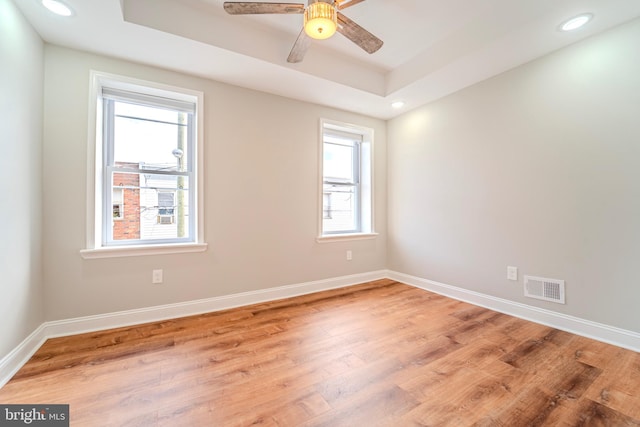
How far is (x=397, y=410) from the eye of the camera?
4.53 ft

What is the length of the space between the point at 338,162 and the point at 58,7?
2.94 meters

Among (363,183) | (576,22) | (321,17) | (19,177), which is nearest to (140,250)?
(19,177)

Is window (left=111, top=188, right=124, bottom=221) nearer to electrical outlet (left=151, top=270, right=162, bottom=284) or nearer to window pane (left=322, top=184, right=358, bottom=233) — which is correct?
electrical outlet (left=151, top=270, right=162, bottom=284)

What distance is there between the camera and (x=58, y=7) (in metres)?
1.76

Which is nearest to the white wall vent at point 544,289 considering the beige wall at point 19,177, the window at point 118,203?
the window at point 118,203

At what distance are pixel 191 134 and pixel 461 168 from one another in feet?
9.78

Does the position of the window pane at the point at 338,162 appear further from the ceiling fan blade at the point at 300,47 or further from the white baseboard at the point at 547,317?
the white baseboard at the point at 547,317

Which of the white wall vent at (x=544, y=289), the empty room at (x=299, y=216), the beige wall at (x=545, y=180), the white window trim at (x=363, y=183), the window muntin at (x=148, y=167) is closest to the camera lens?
the empty room at (x=299, y=216)

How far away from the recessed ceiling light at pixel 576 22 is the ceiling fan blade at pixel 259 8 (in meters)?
1.98

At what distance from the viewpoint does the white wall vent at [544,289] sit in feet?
7.65

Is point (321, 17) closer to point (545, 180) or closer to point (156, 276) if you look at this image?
point (545, 180)

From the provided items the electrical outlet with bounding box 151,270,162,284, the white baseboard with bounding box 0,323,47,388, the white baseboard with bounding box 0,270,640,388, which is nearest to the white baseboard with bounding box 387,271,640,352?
the white baseboard with bounding box 0,270,640,388

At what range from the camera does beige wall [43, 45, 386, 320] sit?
2.15 meters

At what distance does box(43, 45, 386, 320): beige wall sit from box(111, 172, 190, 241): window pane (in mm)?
254
